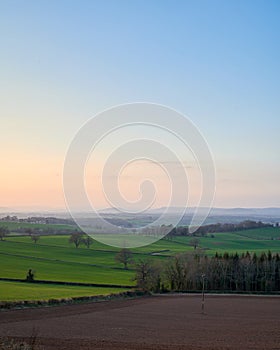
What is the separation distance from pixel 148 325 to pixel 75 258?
2561 inches

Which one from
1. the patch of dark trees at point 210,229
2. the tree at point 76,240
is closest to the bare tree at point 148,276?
the tree at point 76,240

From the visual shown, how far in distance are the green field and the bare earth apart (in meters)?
8.87

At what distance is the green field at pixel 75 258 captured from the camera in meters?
68.4

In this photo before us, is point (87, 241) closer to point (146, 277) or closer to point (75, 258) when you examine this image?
point (75, 258)

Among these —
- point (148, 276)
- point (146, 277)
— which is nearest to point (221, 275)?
point (148, 276)

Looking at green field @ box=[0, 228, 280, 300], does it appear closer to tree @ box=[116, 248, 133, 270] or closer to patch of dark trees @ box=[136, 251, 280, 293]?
A: tree @ box=[116, 248, 133, 270]

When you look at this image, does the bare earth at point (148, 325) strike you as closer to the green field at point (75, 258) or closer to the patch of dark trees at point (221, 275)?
the green field at point (75, 258)

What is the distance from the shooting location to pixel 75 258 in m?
104

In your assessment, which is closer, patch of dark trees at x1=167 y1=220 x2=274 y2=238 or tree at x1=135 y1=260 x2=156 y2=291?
tree at x1=135 y1=260 x2=156 y2=291

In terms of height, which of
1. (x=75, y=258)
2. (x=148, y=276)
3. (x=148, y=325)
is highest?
(x=75, y=258)

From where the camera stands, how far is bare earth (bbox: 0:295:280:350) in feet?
97.9

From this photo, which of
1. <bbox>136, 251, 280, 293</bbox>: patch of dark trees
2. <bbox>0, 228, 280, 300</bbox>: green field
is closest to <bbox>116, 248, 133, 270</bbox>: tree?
<bbox>0, 228, 280, 300</bbox>: green field

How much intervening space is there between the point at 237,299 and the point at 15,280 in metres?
29.3

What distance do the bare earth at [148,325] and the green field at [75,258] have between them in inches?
349
